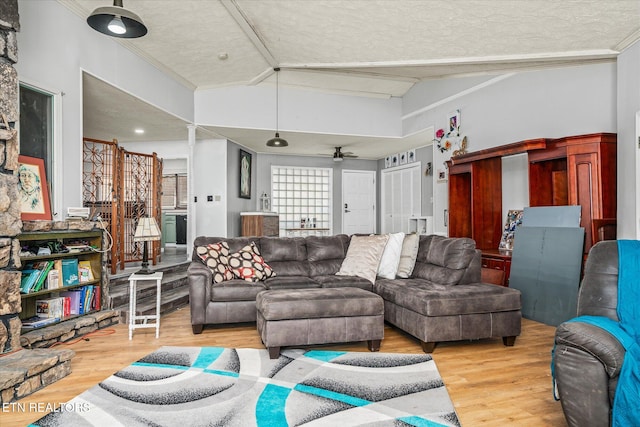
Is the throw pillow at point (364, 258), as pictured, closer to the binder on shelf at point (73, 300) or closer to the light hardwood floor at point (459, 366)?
the light hardwood floor at point (459, 366)

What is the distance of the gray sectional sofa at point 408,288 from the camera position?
10.9 feet

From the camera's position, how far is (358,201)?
10.5 meters

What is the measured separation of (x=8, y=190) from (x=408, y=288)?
3194 millimetres

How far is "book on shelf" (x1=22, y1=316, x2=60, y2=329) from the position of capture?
3457 millimetres

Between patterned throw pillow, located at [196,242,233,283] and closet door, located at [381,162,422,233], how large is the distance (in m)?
5.37

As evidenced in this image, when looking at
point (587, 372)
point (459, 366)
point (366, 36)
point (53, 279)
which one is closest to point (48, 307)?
point (53, 279)

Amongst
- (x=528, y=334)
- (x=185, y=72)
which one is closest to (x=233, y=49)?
(x=185, y=72)

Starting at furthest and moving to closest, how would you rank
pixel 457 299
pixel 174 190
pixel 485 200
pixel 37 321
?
pixel 174 190, pixel 485 200, pixel 37 321, pixel 457 299

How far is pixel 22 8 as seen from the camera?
3678 mm

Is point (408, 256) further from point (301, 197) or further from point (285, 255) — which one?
point (301, 197)

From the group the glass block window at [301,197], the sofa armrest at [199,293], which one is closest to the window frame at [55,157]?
the sofa armrest at [199,293]

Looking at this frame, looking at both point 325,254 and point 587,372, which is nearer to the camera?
point 587,372

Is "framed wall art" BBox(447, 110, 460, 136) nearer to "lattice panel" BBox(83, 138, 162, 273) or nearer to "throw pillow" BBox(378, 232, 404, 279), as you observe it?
"throw pillow" BBox(378, 232, 404, 279)

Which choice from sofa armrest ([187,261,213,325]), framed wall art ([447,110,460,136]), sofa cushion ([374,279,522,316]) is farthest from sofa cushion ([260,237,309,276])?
framed wall art ([447,110,460,136])
